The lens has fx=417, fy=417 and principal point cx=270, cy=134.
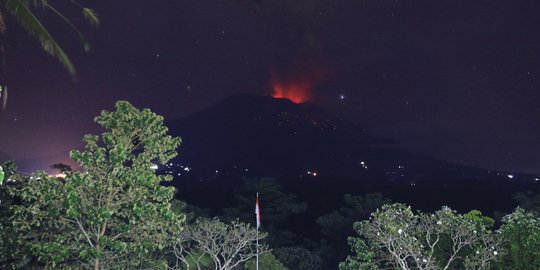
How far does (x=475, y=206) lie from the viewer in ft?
209

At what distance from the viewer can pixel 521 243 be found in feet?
49.2

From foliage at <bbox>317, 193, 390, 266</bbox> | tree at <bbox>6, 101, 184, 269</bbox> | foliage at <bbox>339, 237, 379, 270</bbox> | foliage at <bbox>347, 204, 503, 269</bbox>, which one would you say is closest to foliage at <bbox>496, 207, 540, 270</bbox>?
foliage at <bbox>347, 204, 503, 269</bbox>

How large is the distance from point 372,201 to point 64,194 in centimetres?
3594

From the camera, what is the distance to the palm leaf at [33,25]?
5500mm

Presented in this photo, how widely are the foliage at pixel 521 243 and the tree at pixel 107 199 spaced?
11870mm

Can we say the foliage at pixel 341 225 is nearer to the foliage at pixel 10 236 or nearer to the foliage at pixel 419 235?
the foliage at pixel 419 235

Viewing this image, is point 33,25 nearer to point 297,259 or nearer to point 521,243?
point 521,243

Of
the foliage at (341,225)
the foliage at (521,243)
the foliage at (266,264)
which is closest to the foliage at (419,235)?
the foliage at (521,243)

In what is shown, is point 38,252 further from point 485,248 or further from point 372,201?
point 372,201

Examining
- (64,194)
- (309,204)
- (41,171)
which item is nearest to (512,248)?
(64,194)

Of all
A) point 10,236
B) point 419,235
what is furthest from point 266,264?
point 10,236

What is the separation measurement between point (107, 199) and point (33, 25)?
8140 mm

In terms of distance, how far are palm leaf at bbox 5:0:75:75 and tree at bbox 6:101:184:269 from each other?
21.1 ft

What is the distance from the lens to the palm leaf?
5.50 metres
